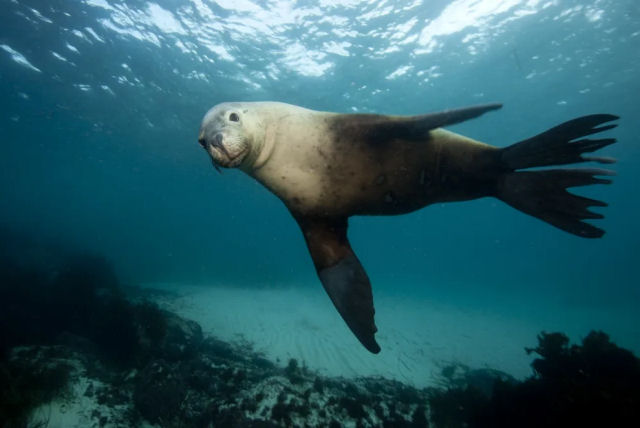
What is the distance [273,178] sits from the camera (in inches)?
94.2

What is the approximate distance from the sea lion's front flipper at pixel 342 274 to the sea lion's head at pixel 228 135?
2.40ft

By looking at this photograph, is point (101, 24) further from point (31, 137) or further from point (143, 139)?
point (31, 137)

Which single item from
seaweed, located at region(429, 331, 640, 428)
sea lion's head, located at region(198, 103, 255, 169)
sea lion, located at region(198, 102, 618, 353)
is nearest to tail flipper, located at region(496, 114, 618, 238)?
sea lion, located at region(198, 102, 618, 353)

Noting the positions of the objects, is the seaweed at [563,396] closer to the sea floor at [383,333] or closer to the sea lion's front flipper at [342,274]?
the sea floor at [383,333]

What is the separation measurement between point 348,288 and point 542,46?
15.5 meters

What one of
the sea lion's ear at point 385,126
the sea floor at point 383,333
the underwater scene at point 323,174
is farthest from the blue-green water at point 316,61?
the sea lion's ear at point 385,126

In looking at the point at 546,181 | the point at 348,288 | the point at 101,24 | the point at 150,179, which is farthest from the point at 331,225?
the point at 150,179

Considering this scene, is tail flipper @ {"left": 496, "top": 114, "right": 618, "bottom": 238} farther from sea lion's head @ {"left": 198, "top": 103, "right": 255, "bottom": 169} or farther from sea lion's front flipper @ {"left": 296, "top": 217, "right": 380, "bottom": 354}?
sea lion's head @ {"left": 198, "top": 103, "right": 255, "bottom": 169}

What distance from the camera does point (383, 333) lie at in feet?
42.1

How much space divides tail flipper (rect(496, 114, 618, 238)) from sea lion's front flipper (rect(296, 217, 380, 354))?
122 centimetres

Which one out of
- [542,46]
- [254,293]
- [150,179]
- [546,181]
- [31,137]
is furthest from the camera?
[150,179]

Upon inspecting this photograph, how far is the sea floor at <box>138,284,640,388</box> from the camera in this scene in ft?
Answer: 27.6

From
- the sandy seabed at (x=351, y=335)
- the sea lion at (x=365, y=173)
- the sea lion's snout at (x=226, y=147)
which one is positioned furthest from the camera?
the sandy seabed at (x=351, y=335)

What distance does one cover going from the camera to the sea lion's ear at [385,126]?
201 centimetres
